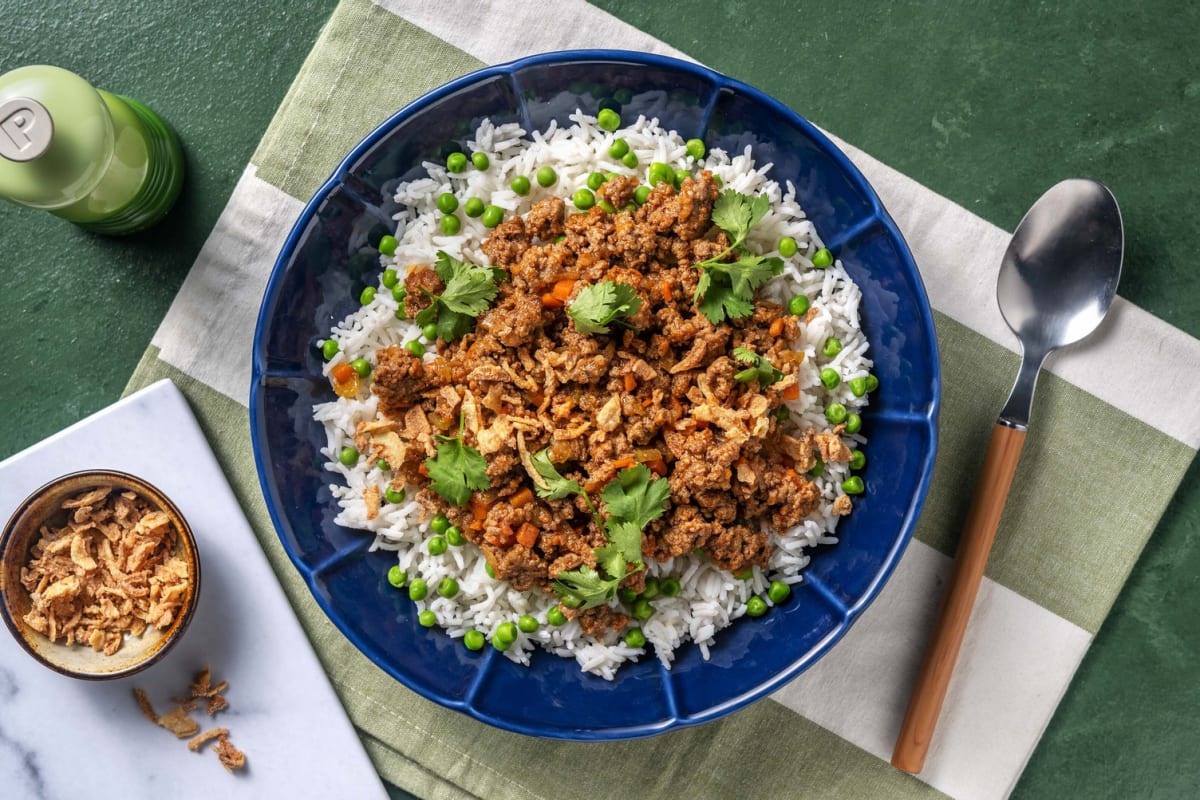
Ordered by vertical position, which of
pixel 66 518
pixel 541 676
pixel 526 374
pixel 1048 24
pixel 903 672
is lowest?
pixel 66 518

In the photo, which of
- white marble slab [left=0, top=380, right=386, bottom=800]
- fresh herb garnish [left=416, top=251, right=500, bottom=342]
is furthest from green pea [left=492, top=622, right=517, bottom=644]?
fresh herb garnish [left=416, top=251, right=500, bottom=342]

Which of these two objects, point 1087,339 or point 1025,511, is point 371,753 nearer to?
point 1025,511

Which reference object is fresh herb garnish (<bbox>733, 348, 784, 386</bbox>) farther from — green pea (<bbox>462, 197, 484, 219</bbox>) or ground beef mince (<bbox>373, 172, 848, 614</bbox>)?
green pea (<bbox>462, 197, 484, 219</bbox>)

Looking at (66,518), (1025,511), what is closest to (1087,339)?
(1025,511)

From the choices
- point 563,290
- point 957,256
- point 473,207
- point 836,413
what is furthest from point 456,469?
point 957,256

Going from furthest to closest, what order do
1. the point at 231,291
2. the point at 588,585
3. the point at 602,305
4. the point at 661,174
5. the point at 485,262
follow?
the point at 231,291 < the point at 485,262 < the point at 661,174 < the point at 588,585 < the point at 602,305

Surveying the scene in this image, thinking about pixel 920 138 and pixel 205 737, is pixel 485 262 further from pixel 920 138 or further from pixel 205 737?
pixel 205 737
